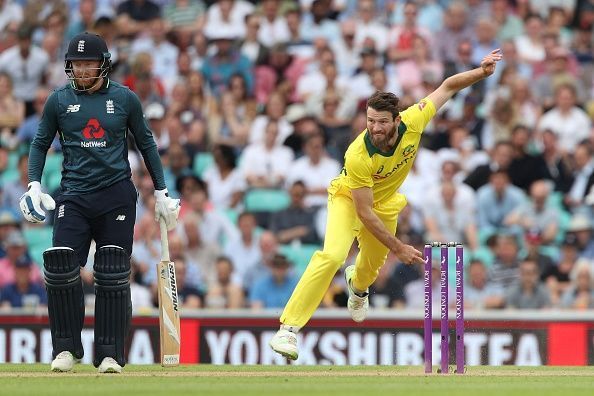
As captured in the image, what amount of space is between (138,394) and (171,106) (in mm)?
8544

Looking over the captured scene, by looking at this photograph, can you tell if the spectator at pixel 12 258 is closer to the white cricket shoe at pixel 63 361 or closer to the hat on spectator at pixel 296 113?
the hat on spectator at pixel 296 113

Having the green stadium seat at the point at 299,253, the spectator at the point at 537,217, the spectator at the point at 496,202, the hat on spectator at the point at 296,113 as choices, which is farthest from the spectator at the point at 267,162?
the spectator at the point at 537,217

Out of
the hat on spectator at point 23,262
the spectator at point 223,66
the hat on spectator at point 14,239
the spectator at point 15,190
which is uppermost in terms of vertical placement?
the spectator at point 223,66

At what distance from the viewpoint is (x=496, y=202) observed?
1384 centimetres

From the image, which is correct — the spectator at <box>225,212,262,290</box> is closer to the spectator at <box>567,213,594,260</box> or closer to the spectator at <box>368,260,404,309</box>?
the spectator at <box>368,260,404,309</box>

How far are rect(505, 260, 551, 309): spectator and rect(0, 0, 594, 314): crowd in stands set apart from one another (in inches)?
0.8

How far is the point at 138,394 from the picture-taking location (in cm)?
700

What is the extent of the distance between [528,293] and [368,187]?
450cm

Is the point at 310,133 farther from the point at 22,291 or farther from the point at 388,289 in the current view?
the point at 22,291

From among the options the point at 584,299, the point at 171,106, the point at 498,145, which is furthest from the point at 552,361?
the point at 171,106

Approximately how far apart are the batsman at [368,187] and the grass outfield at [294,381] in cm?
45

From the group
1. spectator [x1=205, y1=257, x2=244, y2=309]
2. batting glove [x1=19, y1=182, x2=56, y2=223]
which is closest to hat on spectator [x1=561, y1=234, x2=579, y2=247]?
spectator [x1=205, y1=257, x2=244, y2=309]

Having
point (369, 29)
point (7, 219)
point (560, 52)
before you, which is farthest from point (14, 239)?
point (560, 52)

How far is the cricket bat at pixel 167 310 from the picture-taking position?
8.78 meters
